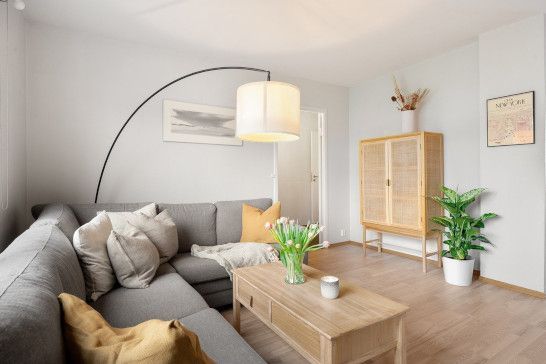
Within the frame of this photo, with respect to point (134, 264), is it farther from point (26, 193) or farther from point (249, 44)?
point (249, 44)

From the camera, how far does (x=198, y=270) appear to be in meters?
2.36

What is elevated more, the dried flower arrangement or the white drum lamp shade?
the dried flower arrangement

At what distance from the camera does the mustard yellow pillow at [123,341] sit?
0.62 m

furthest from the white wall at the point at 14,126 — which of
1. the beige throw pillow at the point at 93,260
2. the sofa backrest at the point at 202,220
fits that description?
the beige throw pillow at the point at 93,260

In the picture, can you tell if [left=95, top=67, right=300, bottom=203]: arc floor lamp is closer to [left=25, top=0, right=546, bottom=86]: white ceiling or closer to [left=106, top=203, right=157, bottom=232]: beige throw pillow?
[left=25, top=0, right=546, bottom=86]: white ceiling

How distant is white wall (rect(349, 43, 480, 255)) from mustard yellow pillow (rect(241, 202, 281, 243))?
2.19 m

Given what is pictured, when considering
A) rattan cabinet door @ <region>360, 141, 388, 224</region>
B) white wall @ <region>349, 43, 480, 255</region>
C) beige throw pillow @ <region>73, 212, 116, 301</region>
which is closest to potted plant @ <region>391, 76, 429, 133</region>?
white wall @ <region>349, 43, 480, 255</region>

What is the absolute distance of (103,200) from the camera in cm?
311

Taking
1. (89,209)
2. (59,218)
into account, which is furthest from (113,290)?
(89,209)

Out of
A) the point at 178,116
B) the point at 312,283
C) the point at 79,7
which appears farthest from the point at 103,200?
the point at 312,283

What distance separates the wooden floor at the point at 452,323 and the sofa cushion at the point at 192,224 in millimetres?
774

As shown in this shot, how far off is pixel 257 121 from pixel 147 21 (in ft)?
5.66

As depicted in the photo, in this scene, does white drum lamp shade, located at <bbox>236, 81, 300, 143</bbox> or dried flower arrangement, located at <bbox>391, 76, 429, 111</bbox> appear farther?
dried flower arrangement, located at <bbox>391, 76, 429, 111</bbox>

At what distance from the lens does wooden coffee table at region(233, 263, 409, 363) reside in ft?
4.15
